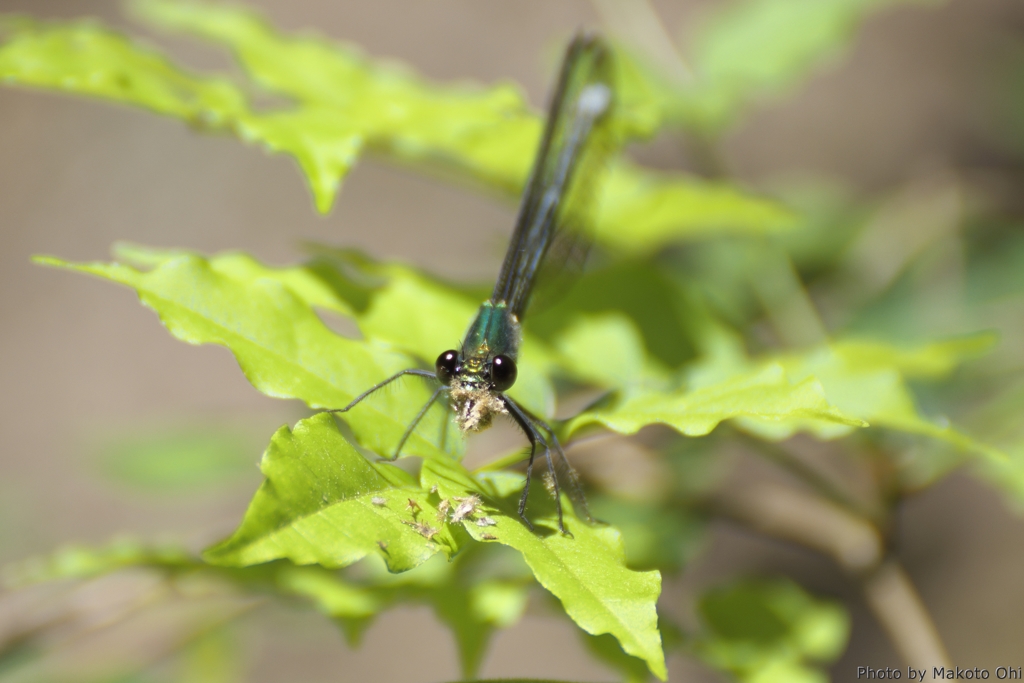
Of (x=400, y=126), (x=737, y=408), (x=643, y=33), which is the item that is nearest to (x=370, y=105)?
(x=400, y=126)

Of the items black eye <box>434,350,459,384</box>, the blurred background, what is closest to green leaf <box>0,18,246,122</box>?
black eye <box>434,350,459,384</box>

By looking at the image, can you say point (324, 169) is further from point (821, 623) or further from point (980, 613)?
point (980, 613)

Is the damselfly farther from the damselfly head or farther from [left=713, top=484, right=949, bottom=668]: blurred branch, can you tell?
[left=713, top=484, right=949, bottom=668]: blurred branch

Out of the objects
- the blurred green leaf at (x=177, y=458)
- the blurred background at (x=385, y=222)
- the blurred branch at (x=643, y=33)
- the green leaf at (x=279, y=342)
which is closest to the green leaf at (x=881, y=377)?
the green leaf at (x=279, y=342)

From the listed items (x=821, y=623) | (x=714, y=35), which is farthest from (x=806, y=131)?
(x=821, y=623)

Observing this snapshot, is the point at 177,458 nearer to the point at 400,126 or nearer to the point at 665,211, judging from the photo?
the point at 400,126

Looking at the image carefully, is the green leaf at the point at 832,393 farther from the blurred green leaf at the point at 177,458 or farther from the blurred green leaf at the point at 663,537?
the blurred green leaf at the point at 177,458

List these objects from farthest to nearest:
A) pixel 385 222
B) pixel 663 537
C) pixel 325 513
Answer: pixel 385 222 → pixel 663 537 → pixel 325 513
